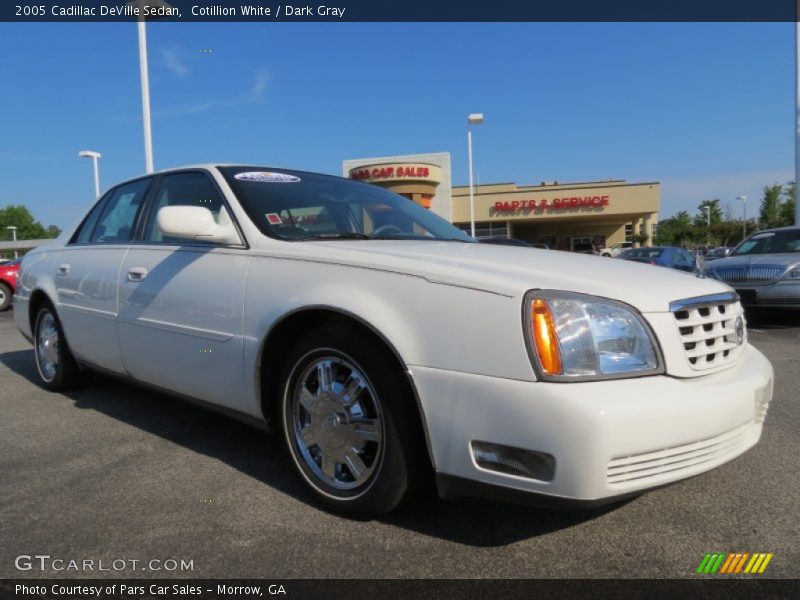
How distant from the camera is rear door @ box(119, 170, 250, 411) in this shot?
2779 millimetres

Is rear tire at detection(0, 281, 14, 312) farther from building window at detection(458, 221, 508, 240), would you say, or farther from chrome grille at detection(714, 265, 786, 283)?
building window at detection(458, 221, 508, 240)

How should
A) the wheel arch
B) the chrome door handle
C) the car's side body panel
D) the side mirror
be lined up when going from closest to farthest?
the car's side body panel, the wheel arch, the side mirror, the chrome door handle

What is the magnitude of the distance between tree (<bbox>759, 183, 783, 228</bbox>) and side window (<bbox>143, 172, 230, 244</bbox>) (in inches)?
2216

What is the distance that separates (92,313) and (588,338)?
3185 mm

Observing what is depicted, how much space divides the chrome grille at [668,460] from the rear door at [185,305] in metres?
1.66

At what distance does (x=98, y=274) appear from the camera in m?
3.76

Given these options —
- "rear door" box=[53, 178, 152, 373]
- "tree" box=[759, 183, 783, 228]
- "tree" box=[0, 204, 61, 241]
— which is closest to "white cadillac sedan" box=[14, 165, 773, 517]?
"rear door" box=[53, 178, 152, 373]

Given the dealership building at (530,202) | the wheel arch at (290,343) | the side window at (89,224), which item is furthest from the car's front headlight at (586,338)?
the dealership building at (530,202)

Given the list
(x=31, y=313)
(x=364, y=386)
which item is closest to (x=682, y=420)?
(x=364, y=386)

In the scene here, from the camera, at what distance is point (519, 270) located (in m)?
2.12

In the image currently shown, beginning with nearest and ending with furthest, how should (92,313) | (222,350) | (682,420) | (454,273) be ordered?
(682,420) → (454,273) → (222,350) → (92,313)

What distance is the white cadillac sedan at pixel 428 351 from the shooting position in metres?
1.86

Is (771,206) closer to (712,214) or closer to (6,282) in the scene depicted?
(712,214)

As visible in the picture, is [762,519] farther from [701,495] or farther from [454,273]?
[454,273]
